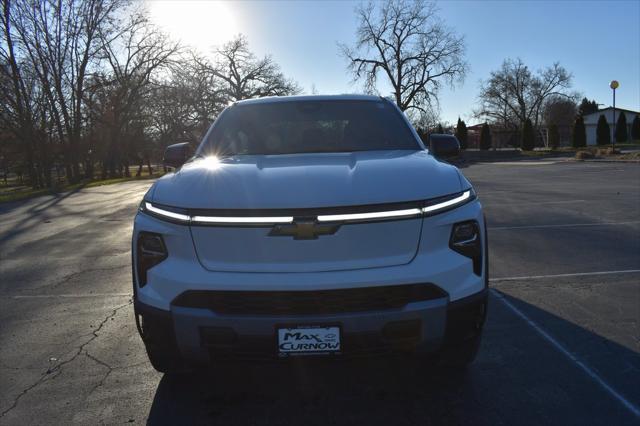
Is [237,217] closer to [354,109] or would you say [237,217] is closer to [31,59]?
[354,109]

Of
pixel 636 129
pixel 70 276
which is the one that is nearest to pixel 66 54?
pixel 70 276

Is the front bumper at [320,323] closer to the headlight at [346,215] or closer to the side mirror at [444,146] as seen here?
the headlight at [346,215]

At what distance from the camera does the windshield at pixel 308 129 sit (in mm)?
3611

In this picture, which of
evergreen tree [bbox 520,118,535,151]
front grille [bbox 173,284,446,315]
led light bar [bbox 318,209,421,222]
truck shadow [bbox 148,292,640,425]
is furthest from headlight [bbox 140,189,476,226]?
evergreen tree [bbox 520,118,535,151]

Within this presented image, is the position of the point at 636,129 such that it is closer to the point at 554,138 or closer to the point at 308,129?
the point at 554,138

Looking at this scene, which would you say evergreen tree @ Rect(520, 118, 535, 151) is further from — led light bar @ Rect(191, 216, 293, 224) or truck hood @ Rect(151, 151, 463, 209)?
led light bar @ Rect(191, 216, 293, 224)

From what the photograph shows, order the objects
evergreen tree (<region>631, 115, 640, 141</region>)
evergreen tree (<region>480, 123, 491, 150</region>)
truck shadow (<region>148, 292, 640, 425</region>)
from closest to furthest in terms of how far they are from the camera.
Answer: truck shadow (<region>148, 292, 640, 425</region>) → evergreen tree (<region>480, 123, 491, 150</region>) → evergreen tree (<region>631, 115, 640, 141</region>)

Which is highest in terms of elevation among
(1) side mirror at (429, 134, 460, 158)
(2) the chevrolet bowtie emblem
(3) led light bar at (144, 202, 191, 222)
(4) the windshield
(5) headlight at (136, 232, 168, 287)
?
(4) the windshield

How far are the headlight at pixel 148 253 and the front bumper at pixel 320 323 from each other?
19 cm

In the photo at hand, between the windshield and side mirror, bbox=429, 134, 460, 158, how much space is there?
Result: 0.26 meters

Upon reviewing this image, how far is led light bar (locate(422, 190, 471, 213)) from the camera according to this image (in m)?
2.43

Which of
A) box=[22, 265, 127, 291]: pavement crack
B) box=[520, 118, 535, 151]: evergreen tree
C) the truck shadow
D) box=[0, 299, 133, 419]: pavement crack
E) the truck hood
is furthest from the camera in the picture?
box=[520, 118, 535, 151]: evergreen tree

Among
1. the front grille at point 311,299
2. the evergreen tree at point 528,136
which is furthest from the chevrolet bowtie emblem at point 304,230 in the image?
the evergreen tree at point 528,136

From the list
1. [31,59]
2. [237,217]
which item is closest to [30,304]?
[237,217]
